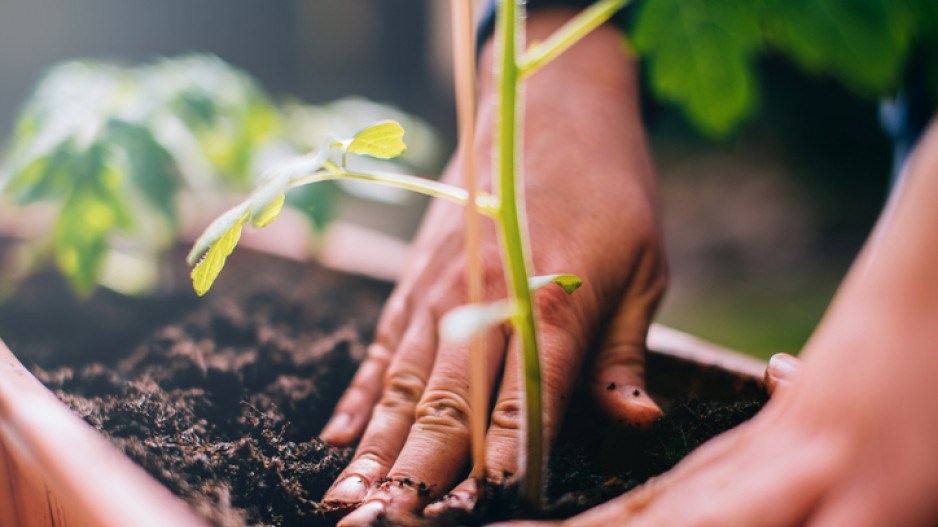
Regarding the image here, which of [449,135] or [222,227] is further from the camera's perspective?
[449,135]

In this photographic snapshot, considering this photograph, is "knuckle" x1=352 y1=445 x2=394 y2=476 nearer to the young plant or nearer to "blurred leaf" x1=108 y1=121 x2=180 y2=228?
the young plant

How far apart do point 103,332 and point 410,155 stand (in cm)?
69

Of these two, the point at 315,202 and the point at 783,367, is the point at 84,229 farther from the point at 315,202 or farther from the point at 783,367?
the point at 783,367

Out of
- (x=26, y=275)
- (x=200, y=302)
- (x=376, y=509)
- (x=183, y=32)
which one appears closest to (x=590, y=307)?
(x=376, y=509)

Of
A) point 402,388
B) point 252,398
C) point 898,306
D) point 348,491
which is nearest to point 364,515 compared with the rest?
point 348,491

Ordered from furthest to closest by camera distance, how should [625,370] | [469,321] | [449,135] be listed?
[449,135]
[625,370]
[469,321]

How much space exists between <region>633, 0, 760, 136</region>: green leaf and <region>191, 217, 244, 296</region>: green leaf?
1.18 ft

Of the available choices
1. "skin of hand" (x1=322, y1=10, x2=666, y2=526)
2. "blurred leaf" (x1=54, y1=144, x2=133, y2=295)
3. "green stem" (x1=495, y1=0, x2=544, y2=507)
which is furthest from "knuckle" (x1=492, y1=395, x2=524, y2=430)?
"blurred leaf" (x1=54, y1=144, x2=133, y2=295)

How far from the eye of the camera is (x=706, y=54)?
1.58 feet

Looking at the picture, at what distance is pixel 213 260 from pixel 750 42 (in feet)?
1.49

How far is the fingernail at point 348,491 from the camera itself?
612 millimetres

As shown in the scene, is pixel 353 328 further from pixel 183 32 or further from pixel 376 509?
pixel 183 32

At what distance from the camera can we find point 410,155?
1.43 metres

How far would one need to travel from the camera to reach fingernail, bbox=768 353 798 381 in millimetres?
661
